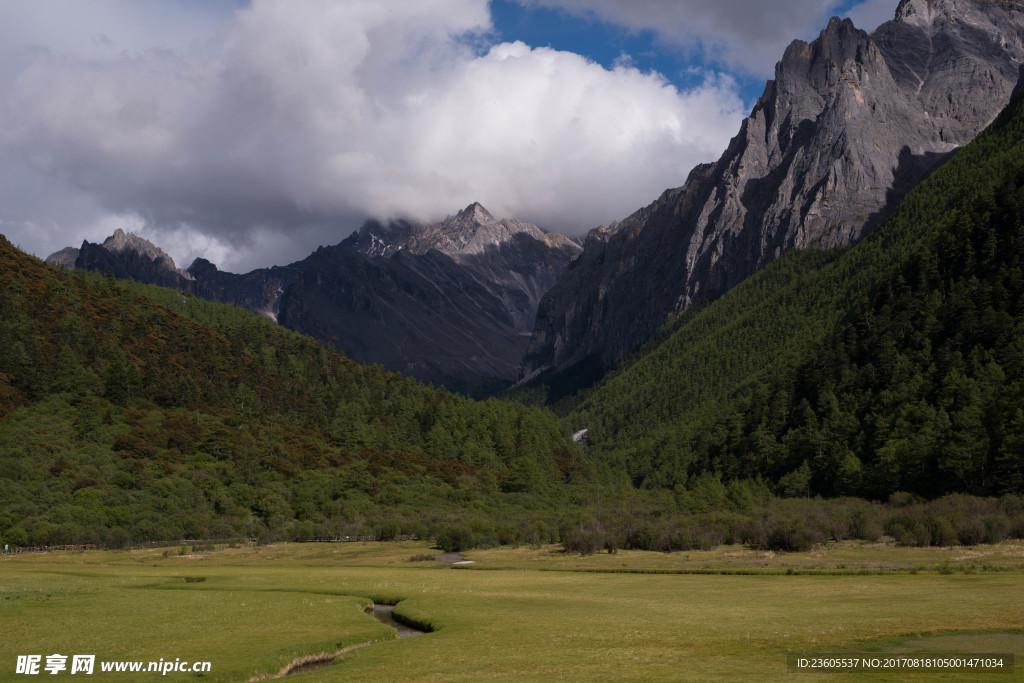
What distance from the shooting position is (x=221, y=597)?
62.5m

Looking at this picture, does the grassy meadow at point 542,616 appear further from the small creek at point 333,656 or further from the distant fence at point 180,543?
the distant fence at point 180,543

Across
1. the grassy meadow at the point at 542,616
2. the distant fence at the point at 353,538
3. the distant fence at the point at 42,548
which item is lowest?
the distant fence at the point at 353,538

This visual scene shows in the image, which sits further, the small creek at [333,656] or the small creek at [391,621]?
the small creek at [391,621]

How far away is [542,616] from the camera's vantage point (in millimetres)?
49688

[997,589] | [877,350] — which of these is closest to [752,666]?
[997,589]

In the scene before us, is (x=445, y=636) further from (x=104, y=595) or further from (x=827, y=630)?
(x=104, y=595)

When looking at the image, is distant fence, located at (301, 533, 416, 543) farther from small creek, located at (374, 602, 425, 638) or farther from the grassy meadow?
small creek, located at (374, 602, 425, 638)

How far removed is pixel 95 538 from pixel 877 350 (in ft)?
599

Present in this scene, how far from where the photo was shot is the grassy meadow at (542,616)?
111 feet

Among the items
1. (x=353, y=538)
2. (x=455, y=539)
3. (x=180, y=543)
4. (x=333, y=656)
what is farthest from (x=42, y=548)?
(x=333, y=656)

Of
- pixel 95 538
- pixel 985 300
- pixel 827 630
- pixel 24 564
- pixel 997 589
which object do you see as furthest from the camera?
pixel 985 300

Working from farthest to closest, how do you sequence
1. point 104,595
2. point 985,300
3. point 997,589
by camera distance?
point 985,300, point 104,595, point 997,589

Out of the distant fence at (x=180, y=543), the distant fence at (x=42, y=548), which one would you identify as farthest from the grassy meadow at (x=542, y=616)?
the distant fence at (x=180, y=543)

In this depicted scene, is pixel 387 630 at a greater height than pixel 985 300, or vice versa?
pixel 985 300
